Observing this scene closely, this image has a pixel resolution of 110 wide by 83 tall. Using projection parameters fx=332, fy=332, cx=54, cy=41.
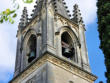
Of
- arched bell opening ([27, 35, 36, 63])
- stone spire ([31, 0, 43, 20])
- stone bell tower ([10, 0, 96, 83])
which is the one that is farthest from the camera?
stone spire ([31, 0, 43, 20])

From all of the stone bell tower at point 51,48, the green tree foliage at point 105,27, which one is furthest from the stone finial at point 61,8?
the green tree foliage at point 105,27

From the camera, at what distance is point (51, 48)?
24.7 meters

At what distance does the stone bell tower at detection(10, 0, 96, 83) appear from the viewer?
23.9 metres

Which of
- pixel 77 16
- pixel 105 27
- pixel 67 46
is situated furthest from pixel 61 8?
pixel 105 27

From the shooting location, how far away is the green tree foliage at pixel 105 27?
13.4m

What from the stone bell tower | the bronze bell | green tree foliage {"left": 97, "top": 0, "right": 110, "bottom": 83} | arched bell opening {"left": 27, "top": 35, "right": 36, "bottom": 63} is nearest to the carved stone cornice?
the stone bell tower

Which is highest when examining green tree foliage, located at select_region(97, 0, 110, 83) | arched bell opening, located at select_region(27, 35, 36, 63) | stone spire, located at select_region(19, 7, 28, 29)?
stone spire, located at select_region(19, 7, 28, 29)

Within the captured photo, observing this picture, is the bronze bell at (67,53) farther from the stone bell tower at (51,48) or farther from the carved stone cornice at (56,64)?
the carved stone cornice at (56,64)

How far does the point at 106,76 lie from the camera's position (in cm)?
1326

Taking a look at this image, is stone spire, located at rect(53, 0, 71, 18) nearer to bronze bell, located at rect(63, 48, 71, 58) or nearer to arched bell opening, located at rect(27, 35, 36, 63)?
arched bell opening, located at rect(27, 35, 36, 63)

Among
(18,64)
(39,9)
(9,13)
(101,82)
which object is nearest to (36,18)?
(39,9)

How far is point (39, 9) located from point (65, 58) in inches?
246

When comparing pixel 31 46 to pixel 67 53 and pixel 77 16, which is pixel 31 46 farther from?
pixel 77 16

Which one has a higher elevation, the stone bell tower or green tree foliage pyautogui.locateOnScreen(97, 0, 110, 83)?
the stone bell tower
